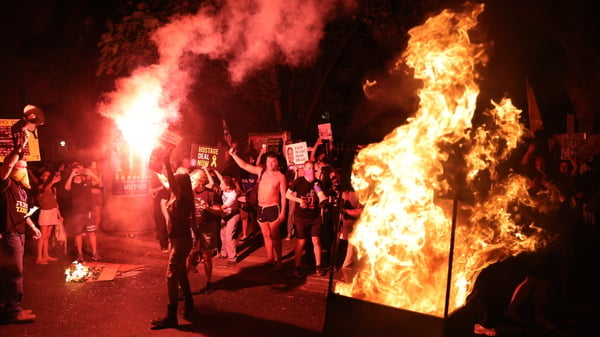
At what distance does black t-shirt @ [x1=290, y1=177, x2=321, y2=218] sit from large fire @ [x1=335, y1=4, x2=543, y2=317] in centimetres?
331

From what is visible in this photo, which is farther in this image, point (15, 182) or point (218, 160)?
point (218, 160)

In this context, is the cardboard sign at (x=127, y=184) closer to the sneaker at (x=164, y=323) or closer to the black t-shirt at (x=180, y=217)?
the black t-shirt at (x=180, y=217)

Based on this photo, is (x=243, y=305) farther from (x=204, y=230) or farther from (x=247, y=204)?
(x=247, y=204)

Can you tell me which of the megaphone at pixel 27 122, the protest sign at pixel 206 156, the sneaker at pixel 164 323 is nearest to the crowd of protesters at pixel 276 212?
the sneaker at pixel 164 323

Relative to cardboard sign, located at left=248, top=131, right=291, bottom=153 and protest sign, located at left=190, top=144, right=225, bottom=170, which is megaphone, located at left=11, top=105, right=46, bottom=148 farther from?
cardboard sign, located at left=248, top=131, right=291, bottom=153

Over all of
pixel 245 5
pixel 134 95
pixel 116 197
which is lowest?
pixel 116 197

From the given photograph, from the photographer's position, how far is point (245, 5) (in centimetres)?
861

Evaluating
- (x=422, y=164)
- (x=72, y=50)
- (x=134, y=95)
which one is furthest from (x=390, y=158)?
(x=72, y=50)

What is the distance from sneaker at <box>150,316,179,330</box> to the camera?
5.84m

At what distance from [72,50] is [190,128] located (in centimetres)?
548

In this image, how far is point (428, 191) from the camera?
14.2 feet

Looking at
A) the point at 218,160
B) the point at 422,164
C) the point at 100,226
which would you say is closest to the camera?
the point at 422,164

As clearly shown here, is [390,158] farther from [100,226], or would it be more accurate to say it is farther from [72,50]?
[72,50]

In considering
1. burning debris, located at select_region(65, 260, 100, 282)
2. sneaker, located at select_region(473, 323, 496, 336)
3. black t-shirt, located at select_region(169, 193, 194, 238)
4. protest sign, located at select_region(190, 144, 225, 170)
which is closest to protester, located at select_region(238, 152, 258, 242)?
protest sign, located at select_region(190, 144, 225, 170)
